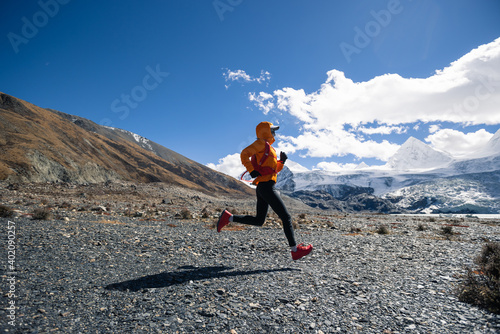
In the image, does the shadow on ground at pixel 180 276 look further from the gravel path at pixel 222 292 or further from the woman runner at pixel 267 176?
the woman runner at pixel 267 176

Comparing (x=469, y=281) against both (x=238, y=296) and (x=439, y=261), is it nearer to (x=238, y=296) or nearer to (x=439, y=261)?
(x=439, y=261)

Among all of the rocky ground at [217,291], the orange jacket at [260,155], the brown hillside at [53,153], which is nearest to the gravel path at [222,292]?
the rocky ground at [217,291]

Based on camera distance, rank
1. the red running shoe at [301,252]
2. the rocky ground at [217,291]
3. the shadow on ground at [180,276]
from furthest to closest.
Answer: the red running shoe at [301,252] < the shadow on ground at [180,276] < the rocky ground at [217,291]

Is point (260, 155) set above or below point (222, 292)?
above

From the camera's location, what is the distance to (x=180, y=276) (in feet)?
15.4

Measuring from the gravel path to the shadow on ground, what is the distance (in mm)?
19

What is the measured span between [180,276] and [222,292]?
1.15m

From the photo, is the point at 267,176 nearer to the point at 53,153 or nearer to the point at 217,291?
the point at 217,291

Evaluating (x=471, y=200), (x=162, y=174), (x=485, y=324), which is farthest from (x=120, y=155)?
(x=471, y=200)

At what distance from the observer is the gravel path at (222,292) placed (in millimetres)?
3062

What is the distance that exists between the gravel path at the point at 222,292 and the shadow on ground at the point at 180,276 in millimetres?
19

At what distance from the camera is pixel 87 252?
5.73 meters

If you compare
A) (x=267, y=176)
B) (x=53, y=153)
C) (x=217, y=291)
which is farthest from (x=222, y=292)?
(x=53, y=153)

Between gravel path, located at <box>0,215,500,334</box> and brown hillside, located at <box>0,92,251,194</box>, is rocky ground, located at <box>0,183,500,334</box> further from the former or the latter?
brown hillside, located at <box>0,92,251,194</box>
